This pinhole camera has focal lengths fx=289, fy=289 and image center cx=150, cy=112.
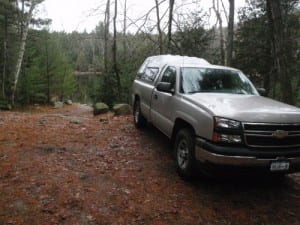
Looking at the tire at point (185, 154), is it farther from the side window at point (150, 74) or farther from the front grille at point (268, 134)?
the side window at point (150, 74)

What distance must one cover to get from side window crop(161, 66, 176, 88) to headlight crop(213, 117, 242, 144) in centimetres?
191

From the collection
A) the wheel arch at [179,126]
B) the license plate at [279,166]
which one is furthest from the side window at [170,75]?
the license plate at [279,166]

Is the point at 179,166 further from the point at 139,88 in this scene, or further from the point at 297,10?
the point at 297,10

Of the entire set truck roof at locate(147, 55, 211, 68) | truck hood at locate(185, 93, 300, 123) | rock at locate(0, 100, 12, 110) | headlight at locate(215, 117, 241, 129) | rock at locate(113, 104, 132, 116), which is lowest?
rock at locate(0, 100, 12, 110)

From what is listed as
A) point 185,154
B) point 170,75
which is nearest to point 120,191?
point 185,154

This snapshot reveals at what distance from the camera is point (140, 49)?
15.9 m

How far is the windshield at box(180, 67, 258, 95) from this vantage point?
212 inches

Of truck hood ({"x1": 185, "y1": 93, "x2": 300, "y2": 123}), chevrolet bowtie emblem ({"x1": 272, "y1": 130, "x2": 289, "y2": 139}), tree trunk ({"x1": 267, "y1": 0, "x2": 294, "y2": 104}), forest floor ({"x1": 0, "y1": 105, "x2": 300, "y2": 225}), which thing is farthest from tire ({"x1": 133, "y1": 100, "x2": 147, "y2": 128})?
chevrolet bowtie emblem ({"x1": 272, "y1": 130, "x2": 289, "y2": 139})

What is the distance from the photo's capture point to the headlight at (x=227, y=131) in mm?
3855

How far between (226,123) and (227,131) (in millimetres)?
109

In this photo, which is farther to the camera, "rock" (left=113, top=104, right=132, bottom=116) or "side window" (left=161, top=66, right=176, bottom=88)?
"rock" (left=113, top=104, right=132, bottom=116)

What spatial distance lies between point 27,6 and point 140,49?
507 inches

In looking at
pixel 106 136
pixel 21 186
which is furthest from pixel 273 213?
pixel 106 136

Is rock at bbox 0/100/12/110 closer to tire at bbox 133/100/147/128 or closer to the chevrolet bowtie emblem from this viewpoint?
tire at bbox 133/100/147/128
